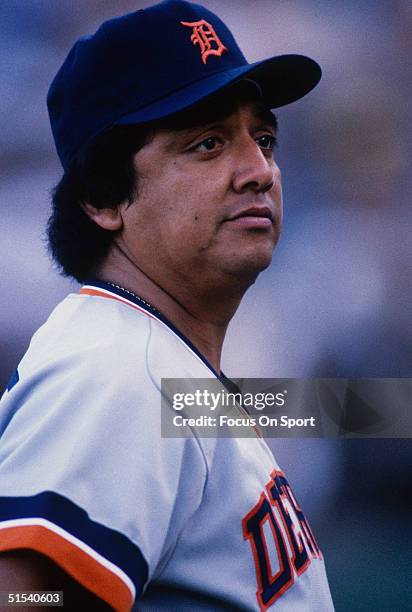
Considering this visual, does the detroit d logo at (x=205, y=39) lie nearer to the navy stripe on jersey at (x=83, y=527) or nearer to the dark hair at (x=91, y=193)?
the dark hair at (x=91, y=193)

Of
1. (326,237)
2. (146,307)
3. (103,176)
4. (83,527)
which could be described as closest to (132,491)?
(83,527)

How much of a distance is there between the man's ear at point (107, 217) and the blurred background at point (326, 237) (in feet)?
5.72

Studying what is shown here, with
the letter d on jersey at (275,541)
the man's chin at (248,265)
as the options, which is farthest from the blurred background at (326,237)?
the letter d on jersey at (275,541)

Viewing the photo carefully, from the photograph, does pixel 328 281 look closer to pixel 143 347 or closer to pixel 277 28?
pixel 277 28

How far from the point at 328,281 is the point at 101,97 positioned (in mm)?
2239

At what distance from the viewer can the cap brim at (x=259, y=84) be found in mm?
973

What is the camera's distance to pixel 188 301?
3.35ft

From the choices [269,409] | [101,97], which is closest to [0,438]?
[101,97]

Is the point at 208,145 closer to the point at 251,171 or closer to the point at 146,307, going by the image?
the point at 251,171

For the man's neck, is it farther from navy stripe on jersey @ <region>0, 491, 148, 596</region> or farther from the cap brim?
navy stripe on jersey @ <region>0, 491, 148, 596</region>

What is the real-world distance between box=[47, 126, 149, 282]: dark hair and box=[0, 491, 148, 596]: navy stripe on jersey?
484 mm

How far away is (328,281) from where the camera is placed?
3143mm

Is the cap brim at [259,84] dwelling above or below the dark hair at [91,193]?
above

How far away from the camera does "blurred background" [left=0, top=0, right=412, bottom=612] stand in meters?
2.87
